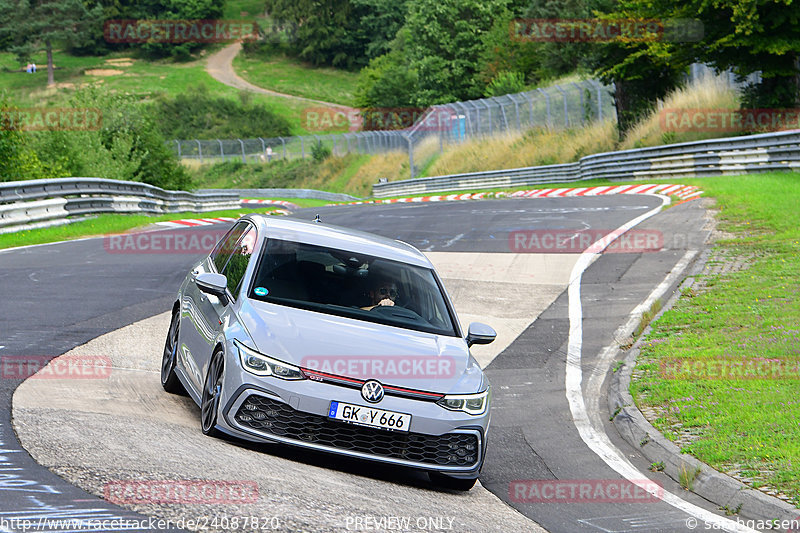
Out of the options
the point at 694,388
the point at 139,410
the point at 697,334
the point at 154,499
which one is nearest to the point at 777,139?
the point at 697,334

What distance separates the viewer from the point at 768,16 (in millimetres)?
30453

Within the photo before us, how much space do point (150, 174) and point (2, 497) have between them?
1292 inches

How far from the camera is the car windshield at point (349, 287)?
7488 millimetres

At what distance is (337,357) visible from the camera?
6598mm

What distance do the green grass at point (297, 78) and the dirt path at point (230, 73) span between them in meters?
1.07

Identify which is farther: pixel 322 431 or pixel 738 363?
pixel 738 363

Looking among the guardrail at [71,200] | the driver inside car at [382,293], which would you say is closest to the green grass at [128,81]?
the guardrail at [71,200]

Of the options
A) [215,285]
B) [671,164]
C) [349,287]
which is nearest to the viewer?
[215,285]

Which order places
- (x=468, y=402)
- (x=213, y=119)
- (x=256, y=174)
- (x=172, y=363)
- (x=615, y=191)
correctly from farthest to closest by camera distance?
(x=213, y=119) → (x=256, y=174) → (x=615, y=191) → (x=172, y=363) → (x=468, y=402)

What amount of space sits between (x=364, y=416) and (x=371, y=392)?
0.53ft

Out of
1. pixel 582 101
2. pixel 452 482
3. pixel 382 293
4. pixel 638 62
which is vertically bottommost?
pixel 582 101

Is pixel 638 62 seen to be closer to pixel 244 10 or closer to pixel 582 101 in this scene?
pixel 582 101

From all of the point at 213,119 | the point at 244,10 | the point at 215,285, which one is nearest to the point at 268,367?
the point at 215,285

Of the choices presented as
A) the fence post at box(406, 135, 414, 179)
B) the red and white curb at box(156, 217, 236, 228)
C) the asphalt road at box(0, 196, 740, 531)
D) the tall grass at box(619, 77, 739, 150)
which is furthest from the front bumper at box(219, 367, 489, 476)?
the fence post at box(406, 135, 414, 179)
